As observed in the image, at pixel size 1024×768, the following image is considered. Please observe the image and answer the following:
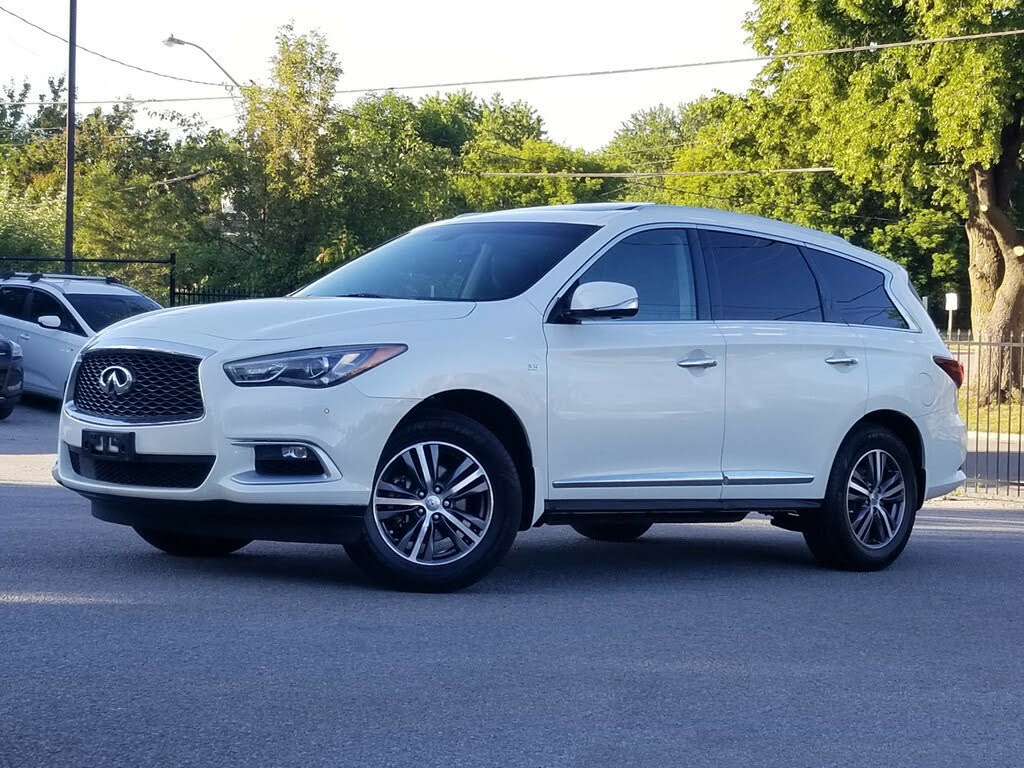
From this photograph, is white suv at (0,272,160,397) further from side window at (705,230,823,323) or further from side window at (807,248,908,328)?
side window at (705,230,823,323)

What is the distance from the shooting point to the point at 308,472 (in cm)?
701

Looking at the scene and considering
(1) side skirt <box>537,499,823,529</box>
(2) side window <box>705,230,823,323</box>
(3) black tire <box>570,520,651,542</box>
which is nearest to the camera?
(1) side skirt <box>537,499,823,529</box>

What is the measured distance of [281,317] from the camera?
723cm

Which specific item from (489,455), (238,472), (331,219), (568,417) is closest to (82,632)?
(238,472)

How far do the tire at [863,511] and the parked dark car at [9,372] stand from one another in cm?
1320

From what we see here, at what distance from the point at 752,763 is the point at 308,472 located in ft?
9.61

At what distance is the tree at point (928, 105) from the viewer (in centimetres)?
2952

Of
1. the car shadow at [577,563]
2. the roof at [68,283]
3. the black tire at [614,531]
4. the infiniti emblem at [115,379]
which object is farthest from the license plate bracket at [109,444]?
the roof at [68,283]

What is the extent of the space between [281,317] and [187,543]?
1.66 meters

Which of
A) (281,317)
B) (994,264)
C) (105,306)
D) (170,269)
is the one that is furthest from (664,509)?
(170,269)

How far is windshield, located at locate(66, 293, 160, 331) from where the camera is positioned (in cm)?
2259

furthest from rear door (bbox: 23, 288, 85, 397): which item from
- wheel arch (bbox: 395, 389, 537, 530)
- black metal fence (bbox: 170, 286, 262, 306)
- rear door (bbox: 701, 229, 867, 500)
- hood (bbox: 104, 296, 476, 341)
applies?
wheel arch (bbox: 395, 389, 537, 530)

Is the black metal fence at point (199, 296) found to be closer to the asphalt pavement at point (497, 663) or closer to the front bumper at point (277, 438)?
the asphalt pavement at point (497, 663)

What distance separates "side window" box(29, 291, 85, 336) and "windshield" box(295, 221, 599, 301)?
14.5 meters
